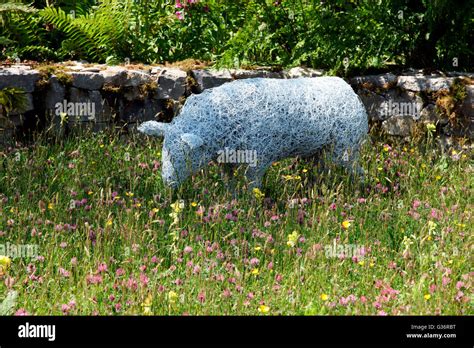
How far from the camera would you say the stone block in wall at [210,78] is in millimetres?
8016

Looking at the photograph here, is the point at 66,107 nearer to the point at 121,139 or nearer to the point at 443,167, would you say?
the point at 121,139

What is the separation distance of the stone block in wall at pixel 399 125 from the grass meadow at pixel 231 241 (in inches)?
34.6

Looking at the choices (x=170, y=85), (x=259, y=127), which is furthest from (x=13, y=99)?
(x=259, y=127)

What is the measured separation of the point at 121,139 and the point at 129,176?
1639 mm

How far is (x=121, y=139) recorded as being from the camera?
777 cm

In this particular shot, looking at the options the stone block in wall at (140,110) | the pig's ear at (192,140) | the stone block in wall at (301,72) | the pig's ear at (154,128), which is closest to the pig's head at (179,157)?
the pig's ear at (192,140)

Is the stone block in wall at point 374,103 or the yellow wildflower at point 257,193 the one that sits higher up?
the stone block in wall at point 374,103

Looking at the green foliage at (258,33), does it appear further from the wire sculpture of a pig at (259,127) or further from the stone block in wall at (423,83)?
the wire sculpture of a pig at (259,127)

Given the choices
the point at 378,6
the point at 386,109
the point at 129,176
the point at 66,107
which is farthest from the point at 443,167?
the point at 66,107

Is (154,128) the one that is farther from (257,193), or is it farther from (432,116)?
(432,116)

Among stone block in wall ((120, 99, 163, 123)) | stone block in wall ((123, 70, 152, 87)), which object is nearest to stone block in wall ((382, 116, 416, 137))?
stone block in wall ((120, 99, 163, 123))

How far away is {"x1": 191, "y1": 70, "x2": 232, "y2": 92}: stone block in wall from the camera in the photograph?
8016 millimetres

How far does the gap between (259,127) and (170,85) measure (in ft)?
7.80
